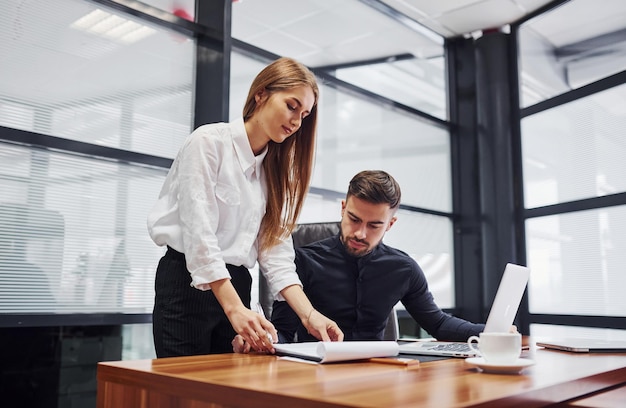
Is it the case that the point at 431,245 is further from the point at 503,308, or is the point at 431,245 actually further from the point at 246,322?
the point at 246,322

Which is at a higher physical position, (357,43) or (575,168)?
(357,43)

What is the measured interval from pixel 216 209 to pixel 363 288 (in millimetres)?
791

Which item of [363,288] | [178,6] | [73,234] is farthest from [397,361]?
[178,6]

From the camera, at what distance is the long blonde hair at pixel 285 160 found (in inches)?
59.5

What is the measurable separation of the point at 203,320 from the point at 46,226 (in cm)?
123

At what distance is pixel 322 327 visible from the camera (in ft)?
4.60

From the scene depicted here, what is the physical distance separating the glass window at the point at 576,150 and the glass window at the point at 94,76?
2420mm

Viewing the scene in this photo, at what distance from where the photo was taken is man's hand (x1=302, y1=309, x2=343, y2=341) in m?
1.40

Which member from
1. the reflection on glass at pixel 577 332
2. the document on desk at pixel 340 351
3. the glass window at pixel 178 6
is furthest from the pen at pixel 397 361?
the reflection on glass at pixel 577 332

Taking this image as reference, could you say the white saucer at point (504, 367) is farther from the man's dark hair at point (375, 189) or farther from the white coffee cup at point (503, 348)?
the man's dark hair at point (375, 189)

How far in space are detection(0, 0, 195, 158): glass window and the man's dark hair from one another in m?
1.13

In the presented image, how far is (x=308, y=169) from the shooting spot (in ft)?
5.39

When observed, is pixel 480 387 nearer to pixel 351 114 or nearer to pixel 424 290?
pixel 424 290

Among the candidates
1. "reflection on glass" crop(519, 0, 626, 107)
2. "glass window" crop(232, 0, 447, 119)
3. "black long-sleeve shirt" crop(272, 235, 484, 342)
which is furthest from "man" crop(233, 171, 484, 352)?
"reflection on glass" crop(519, 0, 626, 107)
